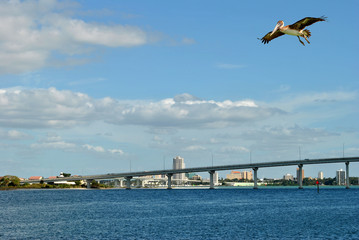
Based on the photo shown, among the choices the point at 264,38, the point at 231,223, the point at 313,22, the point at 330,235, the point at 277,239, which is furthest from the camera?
the point at 231,223

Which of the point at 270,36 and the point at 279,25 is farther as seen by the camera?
the point at 270,36

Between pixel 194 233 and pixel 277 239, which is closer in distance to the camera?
pixel 277 239

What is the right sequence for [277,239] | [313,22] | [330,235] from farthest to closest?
[330,235]
[277,239]
[313,22]

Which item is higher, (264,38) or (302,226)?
(264,38)

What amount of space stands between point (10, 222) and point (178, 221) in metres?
24.3

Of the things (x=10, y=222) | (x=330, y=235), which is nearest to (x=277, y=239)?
(x=330, y=235)

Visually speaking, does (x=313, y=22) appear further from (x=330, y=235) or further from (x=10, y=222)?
(x=10, y=222)

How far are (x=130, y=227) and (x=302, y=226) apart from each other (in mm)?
22481

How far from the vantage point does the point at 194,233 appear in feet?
185

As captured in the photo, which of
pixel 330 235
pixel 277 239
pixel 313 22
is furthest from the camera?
pixel 330 235

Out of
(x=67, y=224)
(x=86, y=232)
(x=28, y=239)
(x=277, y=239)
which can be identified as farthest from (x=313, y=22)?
(x=67, y=224)

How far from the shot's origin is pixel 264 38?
13398 millimetres

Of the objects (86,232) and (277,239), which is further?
(86,232)

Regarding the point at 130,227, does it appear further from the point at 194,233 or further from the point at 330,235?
the point at 330,235
